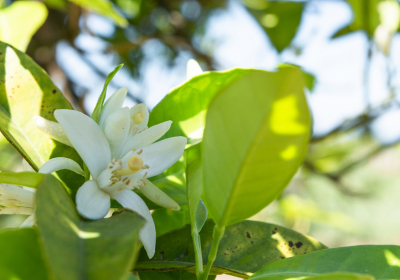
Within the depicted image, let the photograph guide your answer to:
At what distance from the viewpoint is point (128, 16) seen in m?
1.51

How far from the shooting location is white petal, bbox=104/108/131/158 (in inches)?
12.6

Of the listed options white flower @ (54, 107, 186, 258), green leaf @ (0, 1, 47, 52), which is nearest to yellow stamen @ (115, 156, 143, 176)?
white flower @ (54, 107, 186, 258)

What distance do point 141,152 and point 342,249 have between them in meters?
0.23

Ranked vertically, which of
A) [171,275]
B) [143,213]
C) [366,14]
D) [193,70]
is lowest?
[171,275]

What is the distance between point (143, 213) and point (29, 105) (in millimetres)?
206

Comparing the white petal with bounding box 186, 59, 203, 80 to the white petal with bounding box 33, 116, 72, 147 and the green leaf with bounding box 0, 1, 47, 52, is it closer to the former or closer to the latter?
the white petal with bounding box 33, 116, 72, 147

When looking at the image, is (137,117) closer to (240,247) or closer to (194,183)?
(194,183)

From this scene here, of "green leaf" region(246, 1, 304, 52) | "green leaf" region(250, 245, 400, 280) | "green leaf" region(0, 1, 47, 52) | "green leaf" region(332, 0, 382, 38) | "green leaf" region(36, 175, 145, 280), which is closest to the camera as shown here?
"green leaf" region(36, 175, 145, 280)

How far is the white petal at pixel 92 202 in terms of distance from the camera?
263mm

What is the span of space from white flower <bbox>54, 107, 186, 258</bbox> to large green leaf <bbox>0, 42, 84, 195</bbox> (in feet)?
0.23

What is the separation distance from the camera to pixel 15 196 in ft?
1.02

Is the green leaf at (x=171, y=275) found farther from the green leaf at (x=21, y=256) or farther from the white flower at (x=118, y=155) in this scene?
the green leaf at (x=21, y=256)

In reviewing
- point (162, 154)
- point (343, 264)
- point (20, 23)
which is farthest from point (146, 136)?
point (20, 23)

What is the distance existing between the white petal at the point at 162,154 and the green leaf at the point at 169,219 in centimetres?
12
